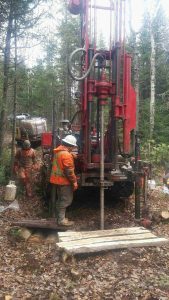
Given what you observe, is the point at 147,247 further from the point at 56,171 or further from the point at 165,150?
the point at 165,150

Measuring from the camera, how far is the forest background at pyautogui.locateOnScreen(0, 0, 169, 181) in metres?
11.9

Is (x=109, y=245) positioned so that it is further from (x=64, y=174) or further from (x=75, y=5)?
(x=75, y=5)

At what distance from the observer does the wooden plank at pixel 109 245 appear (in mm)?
5879

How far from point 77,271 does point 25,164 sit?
5.74 metres

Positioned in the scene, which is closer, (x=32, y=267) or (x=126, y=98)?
(x=32, y=267)

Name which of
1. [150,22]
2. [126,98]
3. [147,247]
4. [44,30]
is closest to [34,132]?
[44,30]

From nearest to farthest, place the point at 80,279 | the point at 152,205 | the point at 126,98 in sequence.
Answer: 1. the point at 80,279
2. the point at 126,98
3. the point at 152,205

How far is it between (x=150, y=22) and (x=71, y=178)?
48.7 ft

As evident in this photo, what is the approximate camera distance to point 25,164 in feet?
35.8

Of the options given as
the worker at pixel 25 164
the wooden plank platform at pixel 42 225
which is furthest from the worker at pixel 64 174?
the worker at pixel 25 164

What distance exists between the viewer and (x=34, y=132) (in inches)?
685

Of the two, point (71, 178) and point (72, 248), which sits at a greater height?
point (71, 178)

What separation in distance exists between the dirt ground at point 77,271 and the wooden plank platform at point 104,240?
0.41 feet

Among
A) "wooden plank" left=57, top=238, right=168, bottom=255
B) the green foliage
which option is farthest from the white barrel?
the green foliage
